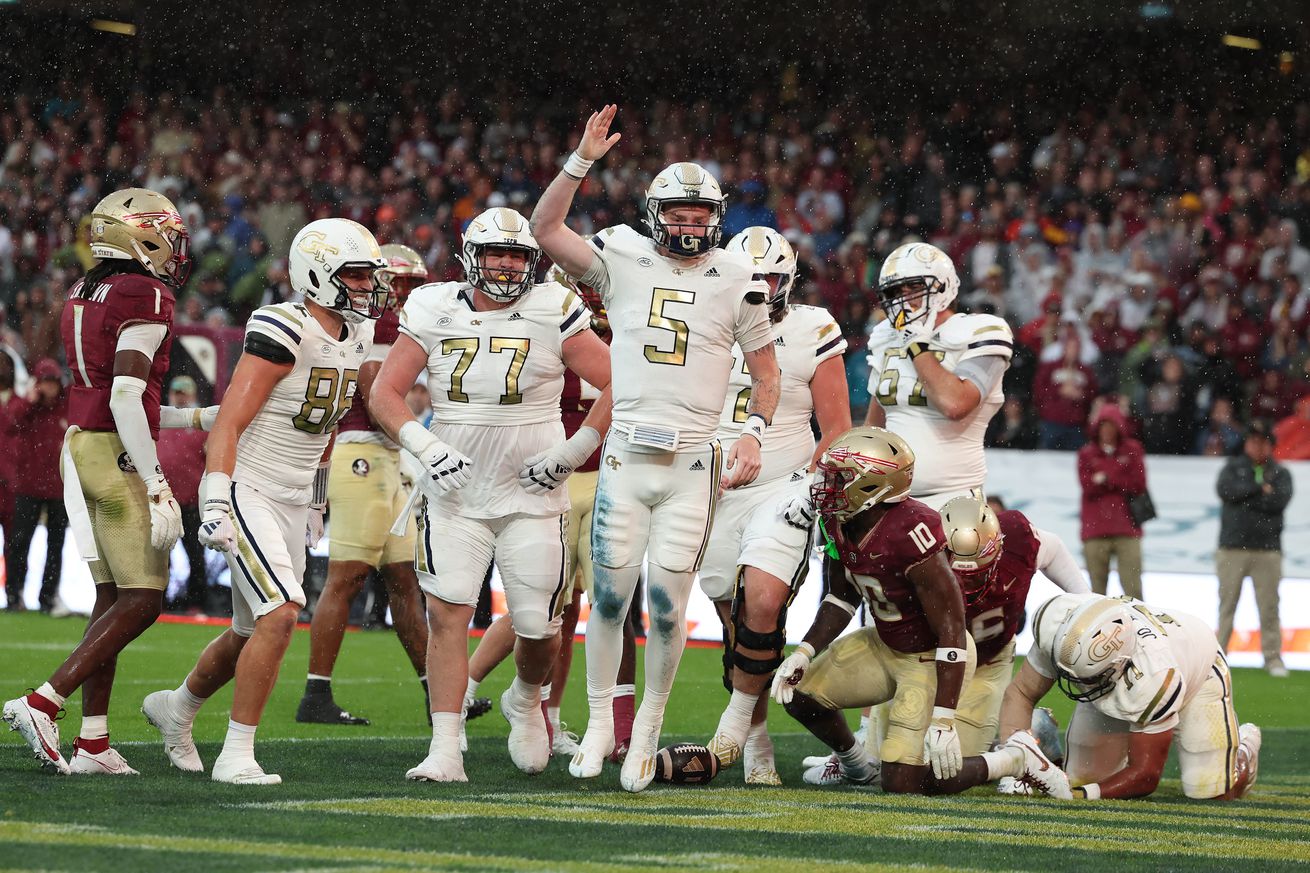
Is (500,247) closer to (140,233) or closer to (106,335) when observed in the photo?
(140,233)

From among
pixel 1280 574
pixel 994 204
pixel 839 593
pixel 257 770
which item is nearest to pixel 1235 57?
pixel 994 204

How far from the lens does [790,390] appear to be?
6652 millimetres

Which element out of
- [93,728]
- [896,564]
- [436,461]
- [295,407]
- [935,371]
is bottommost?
[93,728]

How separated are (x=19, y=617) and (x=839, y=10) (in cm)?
1113

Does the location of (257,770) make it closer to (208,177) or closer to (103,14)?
(208,177)

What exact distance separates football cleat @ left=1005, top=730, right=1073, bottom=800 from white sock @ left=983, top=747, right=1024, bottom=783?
0.02 m

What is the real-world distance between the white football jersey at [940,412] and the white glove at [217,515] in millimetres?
2600

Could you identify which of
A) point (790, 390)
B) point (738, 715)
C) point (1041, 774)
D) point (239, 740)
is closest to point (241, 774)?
point (239, 740)

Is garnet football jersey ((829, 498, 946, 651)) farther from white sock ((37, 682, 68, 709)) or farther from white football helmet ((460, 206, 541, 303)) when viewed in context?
white sock ((37, 682, 68, 709))

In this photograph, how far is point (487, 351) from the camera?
5.82 metres

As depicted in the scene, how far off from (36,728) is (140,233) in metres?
1.62

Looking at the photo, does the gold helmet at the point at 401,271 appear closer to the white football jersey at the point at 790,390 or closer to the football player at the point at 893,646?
the white football jersey at the point at 790,390

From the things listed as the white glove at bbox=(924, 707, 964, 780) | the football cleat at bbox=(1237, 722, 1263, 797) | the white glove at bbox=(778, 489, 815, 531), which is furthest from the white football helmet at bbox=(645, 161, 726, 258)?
the football cleat at bbox=(1237, 722, 1263, 797)

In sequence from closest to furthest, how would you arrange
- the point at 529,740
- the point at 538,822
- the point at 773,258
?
the point at 538,822, the point at 529,740, the point at 773,258
